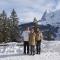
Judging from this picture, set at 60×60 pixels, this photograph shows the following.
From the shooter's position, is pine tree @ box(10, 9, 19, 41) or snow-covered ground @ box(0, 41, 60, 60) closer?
snow-covered ground @ box(0, 41, 60, 60)

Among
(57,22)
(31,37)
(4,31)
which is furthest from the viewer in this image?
(57,22)

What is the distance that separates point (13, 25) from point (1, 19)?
608cm

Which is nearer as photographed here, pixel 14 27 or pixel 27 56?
pixel 27 56

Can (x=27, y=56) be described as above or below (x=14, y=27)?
below

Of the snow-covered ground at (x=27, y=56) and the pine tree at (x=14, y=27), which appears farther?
the pine tree at (x=14, y=27)

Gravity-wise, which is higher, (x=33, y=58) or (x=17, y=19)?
(x=17, y=19)

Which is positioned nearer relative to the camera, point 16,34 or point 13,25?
point 16,34

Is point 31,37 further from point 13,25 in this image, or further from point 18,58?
point 13,25

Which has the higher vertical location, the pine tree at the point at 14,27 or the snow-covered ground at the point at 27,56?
the pine tree at the point at 14,27

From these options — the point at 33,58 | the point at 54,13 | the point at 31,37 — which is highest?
the point at 54,13

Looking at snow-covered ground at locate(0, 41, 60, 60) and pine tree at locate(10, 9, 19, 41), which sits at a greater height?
pine tree at locate(10, 9, 19, 41)

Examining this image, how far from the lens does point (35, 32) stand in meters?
16.9

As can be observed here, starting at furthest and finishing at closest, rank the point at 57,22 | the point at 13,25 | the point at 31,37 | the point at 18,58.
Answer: the point at 57,22, the point at 13,25, the point at 31,37, the point at 18,58

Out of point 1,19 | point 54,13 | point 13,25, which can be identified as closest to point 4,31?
point 1,19
